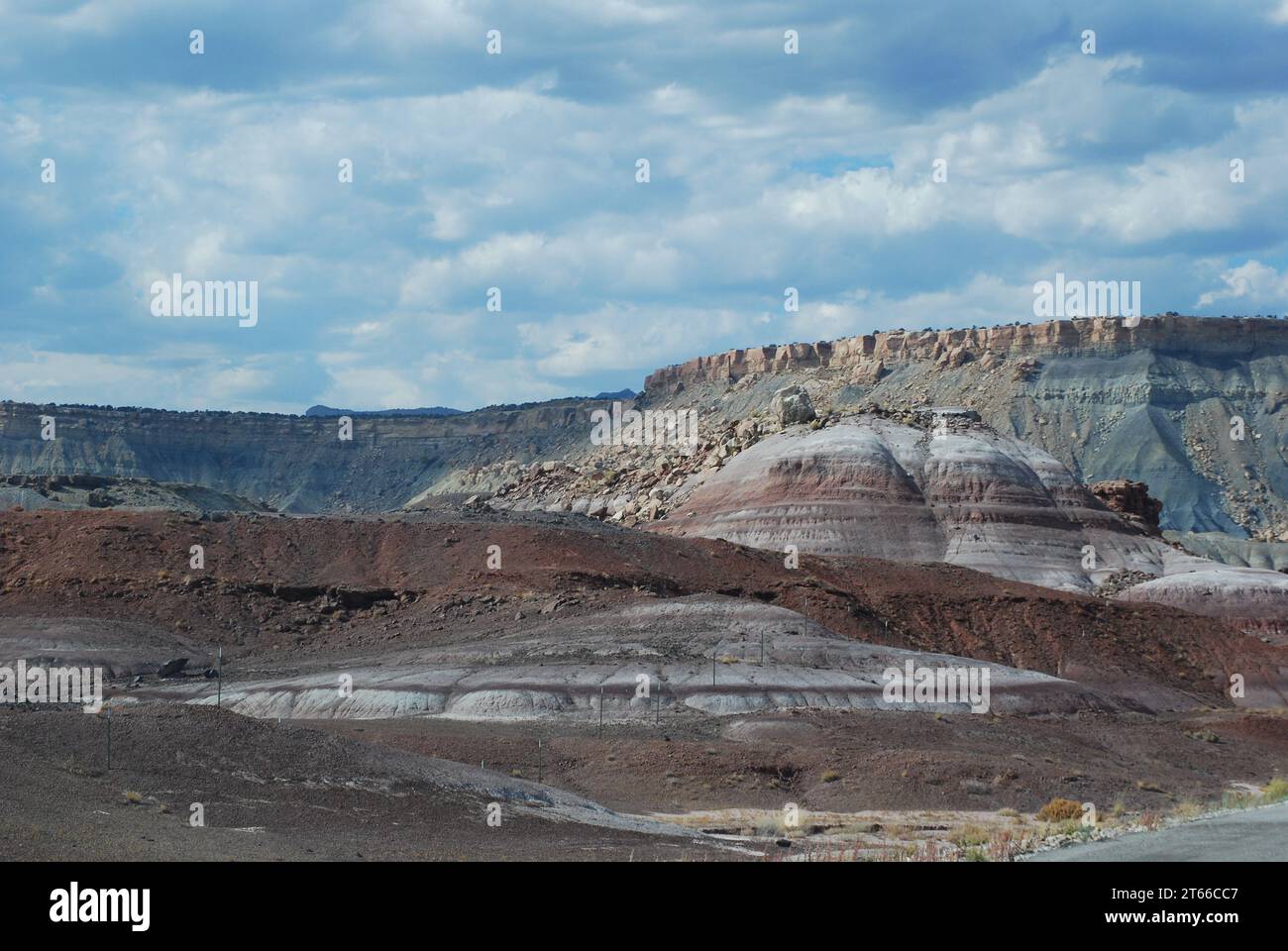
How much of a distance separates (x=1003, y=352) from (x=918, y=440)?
77.4 meters

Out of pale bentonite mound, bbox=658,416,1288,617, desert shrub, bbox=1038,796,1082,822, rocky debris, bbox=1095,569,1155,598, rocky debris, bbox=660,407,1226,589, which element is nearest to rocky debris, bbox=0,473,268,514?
rocky debris, bbox=660,407,1226,589

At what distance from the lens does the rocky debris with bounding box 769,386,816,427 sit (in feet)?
378

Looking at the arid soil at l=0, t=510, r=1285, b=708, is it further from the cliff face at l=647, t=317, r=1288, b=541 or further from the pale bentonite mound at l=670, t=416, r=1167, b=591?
the cliff face at l=647, t=317, r=1288, b=541

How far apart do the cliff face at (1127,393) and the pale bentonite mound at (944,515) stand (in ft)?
176

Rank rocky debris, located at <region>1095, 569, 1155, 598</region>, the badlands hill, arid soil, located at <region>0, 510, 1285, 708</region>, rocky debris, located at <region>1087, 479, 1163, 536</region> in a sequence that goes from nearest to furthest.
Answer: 1. arid soil, located at <region>0, 510, 1285, 708</region>
2. rocky debris, located at <region>1095, 569, 1155, 598</region>
3. rocky debris, located at <region>1087, 479, 1163, 536</region>
4. the badlands hill

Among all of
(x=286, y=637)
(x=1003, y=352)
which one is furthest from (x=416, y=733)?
(x=1003, y=352)

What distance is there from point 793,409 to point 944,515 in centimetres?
1966

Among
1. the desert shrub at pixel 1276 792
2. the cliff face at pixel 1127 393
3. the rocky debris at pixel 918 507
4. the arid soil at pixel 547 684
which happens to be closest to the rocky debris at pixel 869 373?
the cliff face at pixel 1127 393

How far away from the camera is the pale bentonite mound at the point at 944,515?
306ft

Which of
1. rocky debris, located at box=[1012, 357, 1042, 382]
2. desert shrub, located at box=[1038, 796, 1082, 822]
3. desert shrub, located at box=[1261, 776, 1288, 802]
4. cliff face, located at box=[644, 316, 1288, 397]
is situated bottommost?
desert shrub, located at box=[1038, 796, 1082, 822]

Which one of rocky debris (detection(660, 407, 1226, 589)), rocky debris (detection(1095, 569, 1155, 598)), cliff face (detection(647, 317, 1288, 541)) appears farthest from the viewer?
cliff face (detection(647, 317, 1288, 541))

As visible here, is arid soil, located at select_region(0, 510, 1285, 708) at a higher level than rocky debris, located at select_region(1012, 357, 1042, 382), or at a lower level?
lower

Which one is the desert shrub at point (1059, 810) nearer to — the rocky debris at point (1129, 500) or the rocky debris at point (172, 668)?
the rocky debris at point (172, 668)

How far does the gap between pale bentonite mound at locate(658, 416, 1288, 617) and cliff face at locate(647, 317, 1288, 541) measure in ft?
176
